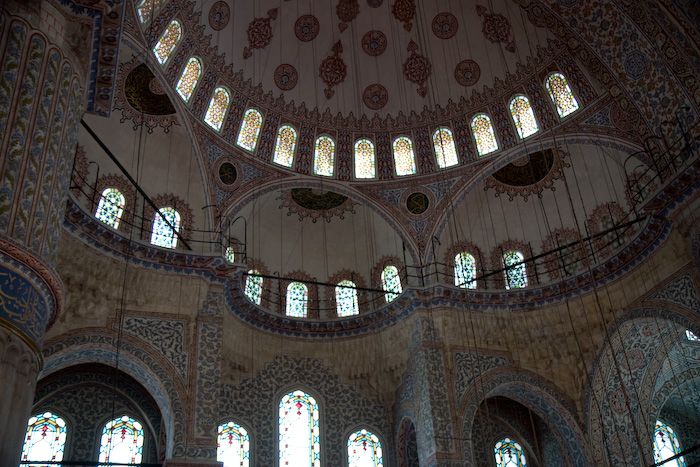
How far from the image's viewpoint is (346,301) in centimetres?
1647

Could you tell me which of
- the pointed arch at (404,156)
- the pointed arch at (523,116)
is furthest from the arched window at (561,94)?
the pointed arch at (404,156)

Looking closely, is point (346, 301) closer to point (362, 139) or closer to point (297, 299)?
point (297, 299)

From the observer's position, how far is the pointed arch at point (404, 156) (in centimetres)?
1678

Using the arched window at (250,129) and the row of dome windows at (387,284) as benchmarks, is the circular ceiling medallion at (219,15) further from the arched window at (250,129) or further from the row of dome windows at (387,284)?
the row of dome windows at (387,284)

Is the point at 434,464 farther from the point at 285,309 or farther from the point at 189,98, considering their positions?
the point at 189,98

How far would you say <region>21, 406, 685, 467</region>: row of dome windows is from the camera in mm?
13005

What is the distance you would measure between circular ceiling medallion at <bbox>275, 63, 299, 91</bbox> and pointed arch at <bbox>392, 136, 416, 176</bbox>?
2.92 meters

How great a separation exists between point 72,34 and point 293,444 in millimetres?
9648

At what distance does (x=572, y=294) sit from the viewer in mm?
15086

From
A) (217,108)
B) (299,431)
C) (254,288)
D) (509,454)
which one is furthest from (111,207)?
(509,454)

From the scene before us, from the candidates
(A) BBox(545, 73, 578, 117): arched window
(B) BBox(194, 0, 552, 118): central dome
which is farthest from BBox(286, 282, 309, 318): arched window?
(A) BBox(545, 73, 578, 117): arched window

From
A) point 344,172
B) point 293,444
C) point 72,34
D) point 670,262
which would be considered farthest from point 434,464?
point 72,34

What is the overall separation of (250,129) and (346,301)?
4.67m

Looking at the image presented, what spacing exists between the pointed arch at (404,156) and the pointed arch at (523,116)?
2.58 m
